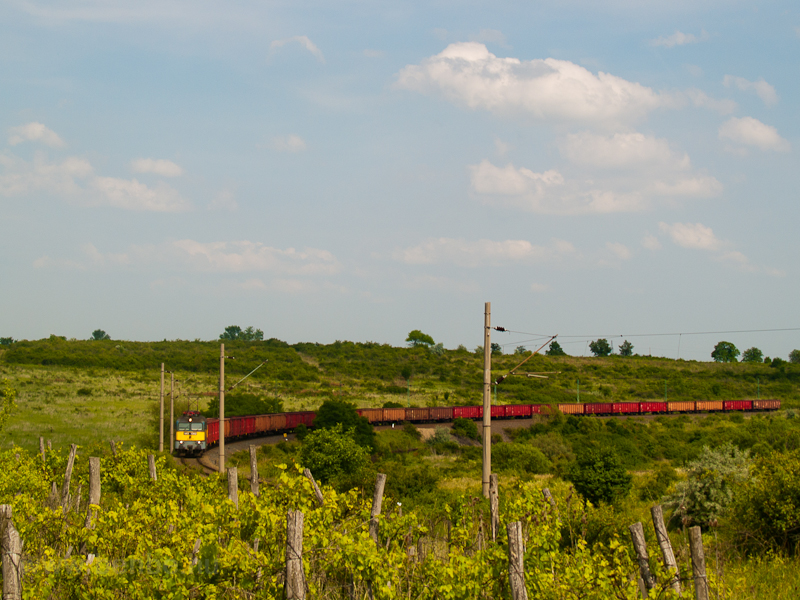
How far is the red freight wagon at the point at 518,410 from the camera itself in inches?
2435

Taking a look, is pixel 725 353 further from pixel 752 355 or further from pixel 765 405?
pixel 765 405

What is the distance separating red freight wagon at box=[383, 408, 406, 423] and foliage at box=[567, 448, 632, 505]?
2762 cm

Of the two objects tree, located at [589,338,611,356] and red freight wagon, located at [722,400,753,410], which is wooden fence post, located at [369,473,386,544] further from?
tree, located at [589,338,611,356]

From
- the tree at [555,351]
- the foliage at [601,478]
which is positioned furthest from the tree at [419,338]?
the foliage at [601,478]

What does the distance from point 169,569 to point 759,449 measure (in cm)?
3865

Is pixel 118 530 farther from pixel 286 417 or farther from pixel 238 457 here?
pixel 286 417

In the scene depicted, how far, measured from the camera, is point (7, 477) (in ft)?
54.7

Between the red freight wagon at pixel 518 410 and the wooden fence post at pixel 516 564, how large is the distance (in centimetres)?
5524

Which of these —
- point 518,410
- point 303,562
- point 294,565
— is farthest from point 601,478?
point 518,410

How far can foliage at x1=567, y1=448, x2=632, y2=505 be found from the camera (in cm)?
2847

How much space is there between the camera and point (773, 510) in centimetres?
1666

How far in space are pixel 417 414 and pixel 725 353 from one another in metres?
115

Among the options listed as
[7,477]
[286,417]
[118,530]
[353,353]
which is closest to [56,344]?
[353,353]

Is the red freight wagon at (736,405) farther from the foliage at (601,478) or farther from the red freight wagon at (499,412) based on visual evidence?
the foliage at (601,478)
